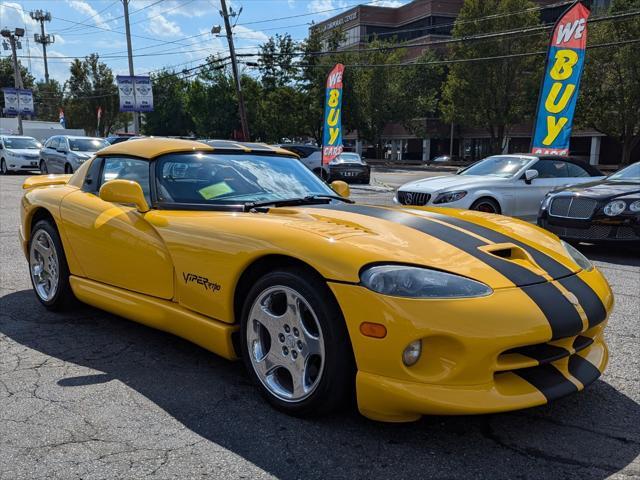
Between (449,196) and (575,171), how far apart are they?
258 cm

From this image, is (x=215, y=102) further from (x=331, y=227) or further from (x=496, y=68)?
(x=331, y=227)

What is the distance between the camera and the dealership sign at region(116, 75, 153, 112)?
27.8 meters

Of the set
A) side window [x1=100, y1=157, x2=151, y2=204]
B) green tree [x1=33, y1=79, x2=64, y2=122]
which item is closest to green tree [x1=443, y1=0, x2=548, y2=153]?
side window [x1=100, y1=157, x2=151, y2=204]

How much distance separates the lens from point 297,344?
2.68 m

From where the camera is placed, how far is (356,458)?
2332 mm

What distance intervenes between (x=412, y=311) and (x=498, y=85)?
41575 mm

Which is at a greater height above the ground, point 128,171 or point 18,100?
point 18,100

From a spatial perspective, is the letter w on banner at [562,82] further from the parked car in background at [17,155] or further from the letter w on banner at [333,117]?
the parked car in background at [17,155]

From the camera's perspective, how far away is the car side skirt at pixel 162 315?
2988 millimetres

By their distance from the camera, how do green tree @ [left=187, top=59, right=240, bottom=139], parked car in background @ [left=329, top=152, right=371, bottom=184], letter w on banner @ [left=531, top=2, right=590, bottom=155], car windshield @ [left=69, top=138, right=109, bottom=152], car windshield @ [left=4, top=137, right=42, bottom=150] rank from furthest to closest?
green tree @ [left=187, top=59, right=240, bottom=139], car windshield @ [left=4, top=137, right=42, bottom=150], parked car in background @ [left=329, top=152, right=371, bottom=184], car windshield @ [left=69, top=138, right=109, bottom=152], letter w on banner @ [left=531, top=2, right=590, bottom=155]

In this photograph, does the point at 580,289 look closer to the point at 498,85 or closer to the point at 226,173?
the point at 226,173

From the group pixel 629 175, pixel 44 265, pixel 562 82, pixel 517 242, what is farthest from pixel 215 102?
pixel 517 242

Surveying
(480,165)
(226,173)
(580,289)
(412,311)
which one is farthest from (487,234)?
(480,165)

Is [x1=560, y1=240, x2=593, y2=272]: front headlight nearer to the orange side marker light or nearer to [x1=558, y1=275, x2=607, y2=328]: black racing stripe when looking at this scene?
[x1=558, y1=275, x2=607, y2=328]: black racing stripe
